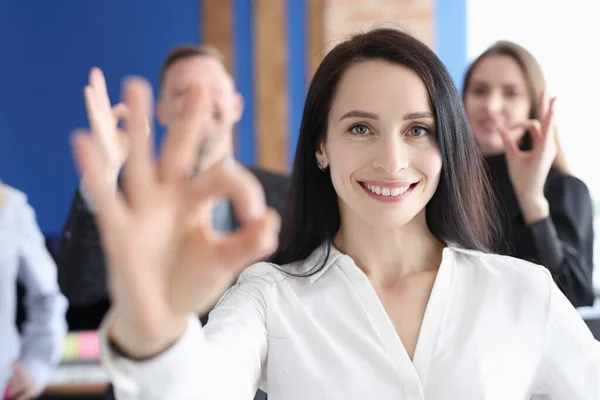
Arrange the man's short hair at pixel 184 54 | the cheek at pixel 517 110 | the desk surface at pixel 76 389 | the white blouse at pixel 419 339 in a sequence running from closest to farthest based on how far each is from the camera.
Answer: the white blouse at pixel 419 339
the cheek at pixel 517 110
the man's short hair at pixel 184 54
the desk surface at pixel 76 389

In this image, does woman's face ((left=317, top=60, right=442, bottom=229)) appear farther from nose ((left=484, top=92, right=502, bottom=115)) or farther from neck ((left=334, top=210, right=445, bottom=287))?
nose ((left=484, top=92, right=502, bottom=115))

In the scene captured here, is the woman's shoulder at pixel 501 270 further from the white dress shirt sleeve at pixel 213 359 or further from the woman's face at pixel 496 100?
the woman's face at pixel 496 100

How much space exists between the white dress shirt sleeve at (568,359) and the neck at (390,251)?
0.25 meters

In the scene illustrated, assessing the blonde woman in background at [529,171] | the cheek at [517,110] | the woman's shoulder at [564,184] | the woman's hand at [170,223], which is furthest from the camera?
the cheek at [517,110]

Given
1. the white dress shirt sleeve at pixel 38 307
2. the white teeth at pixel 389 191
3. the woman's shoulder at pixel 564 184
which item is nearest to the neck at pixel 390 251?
the white teeth at pixel 389 191

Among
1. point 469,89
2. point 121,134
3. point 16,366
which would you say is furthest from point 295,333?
point 16,366

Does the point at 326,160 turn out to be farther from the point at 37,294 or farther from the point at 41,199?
the point at 41,199

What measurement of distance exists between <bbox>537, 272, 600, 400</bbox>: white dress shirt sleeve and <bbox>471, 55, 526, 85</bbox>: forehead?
109 centimetres

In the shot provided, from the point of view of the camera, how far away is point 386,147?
1.21 metres

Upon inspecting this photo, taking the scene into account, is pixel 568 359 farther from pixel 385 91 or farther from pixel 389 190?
pixel 385 91

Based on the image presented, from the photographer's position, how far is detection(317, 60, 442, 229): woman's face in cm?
122

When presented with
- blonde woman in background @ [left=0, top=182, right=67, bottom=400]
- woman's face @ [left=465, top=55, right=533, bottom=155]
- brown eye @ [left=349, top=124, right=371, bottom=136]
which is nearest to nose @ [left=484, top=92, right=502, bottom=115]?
woman's face @ [left=465, top=55, right=533, bottom=155]

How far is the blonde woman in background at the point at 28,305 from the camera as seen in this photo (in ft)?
7.57

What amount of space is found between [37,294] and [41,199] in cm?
130
